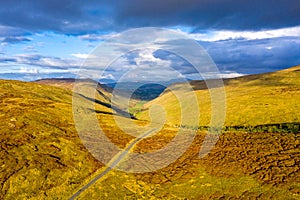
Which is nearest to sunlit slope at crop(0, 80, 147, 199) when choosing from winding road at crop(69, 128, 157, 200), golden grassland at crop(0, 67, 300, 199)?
golden grassland at crop(0, 67, 300, 199)

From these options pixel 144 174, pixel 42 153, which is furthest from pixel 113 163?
pixel 42 153

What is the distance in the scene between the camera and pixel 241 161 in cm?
8462

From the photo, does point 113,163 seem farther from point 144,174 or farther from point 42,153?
point 42,153

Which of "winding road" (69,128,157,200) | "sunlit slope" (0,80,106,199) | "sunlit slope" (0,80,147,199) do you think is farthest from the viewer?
"sunlit slope" (0,80,106,199)

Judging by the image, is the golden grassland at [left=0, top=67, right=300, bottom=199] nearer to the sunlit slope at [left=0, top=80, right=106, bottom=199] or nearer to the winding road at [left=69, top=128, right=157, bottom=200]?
the sunlit slope at [left=0, top=80, right=106, bottom=199]

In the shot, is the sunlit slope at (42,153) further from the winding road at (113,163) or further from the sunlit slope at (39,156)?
the winding road at (113,163)

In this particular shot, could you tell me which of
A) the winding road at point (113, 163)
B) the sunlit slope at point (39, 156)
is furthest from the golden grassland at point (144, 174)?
the winding road at point (113, 163)

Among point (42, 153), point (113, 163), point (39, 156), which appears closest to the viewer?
point (39, 156)

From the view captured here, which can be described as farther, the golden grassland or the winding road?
the winding road

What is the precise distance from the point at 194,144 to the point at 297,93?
125 metres

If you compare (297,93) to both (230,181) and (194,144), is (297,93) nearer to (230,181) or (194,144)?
(194,144)

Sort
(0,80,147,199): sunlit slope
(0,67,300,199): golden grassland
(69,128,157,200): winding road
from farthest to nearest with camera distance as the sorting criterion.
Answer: (0,80,147,199): sunlit slope
(69,128,157,200): winding road
(0,67,300,199): golden grassland

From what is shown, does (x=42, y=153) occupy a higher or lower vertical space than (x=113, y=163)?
higher

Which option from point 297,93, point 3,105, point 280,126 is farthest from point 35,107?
point 297,93
